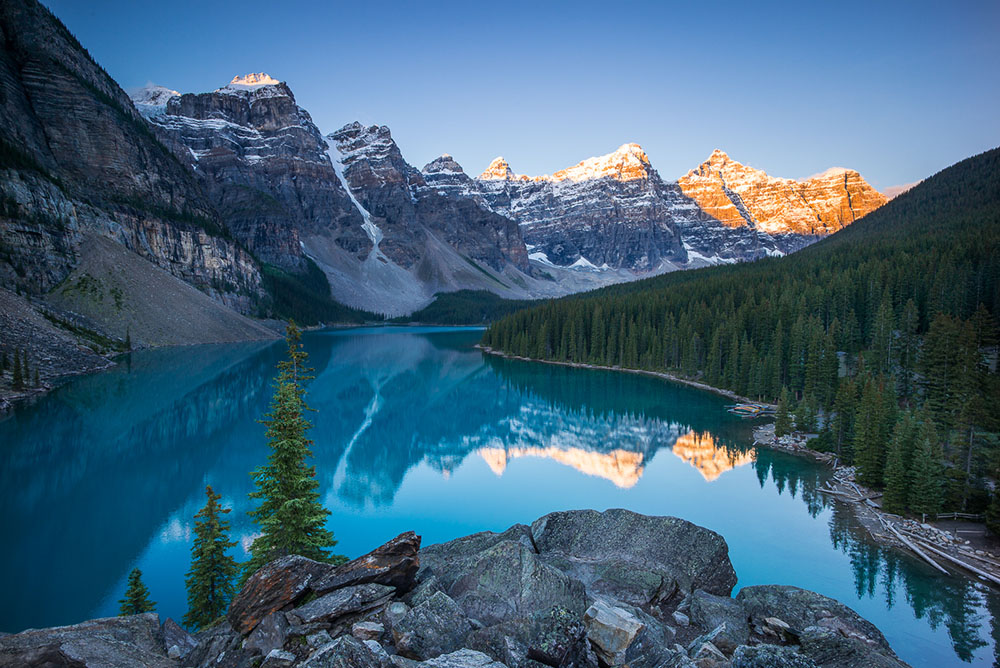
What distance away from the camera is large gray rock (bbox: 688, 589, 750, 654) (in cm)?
831

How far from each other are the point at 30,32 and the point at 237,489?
121 metres

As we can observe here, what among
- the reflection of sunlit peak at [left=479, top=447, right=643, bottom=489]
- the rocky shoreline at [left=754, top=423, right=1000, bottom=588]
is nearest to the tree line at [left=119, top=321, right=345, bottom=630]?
the reflection of sunlit peak at [left=479, top=447, right=643, bottom=489]

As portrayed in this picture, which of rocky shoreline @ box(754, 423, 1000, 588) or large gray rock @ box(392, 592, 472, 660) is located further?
rocky shoreline @ box(754, 423, 1000, 588)

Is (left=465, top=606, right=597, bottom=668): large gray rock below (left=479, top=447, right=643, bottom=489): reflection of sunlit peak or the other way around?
the other way around

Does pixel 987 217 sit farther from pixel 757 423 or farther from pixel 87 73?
pixel 87 73

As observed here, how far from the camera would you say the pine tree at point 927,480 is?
21125mm

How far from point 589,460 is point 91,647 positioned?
2955cm

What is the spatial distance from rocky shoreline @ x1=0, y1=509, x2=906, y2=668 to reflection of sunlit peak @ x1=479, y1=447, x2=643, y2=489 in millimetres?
19108

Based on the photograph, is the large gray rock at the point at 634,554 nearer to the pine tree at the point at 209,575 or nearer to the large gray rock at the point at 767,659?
the large gray rock at the point at 767,659

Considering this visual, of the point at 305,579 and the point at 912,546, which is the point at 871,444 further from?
the point at 305,579

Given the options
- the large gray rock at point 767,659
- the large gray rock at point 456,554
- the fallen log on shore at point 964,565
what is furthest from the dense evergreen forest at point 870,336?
the large gray rock at point 767,659

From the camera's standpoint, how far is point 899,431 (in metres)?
23.0

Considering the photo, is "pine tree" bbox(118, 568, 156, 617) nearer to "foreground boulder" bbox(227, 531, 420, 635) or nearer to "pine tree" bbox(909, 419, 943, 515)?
"foreground boulder" bbox(227, 531, 420, 635)

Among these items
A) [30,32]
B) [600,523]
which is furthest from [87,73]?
[600,523]
